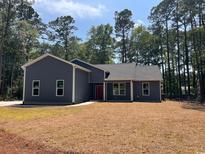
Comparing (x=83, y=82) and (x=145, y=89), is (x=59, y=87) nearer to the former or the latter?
(x=83, y=82)

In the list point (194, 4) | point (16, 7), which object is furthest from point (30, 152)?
point (194, 4)

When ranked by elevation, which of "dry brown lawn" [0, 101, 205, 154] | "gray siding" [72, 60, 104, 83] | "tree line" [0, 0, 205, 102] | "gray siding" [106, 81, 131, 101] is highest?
"tree line" [0, 0, 205, 102]

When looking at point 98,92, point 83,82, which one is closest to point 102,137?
point 83,82

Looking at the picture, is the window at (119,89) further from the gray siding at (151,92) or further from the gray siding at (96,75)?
the gray siding at (96,75)

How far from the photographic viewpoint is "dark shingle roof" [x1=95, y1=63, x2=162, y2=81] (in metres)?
25.5

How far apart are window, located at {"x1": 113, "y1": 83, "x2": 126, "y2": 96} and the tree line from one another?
1037 centimetres

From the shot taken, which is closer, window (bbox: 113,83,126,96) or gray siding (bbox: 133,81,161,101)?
gray siding (bbox: 133,81,161,101)

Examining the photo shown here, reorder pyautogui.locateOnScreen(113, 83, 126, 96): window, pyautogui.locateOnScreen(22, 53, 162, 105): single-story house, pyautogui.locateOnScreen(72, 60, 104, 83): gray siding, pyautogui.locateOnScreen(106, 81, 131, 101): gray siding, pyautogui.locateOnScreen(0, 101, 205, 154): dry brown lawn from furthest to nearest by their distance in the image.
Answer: pyautogui.locateOnScreen(72, 60, 104, 83): gray siding, pyautogui.locateOnScreen(113, 83, 126, 96): window, pyautogui.locateOnScreen(106, 81, 131, 101): gray siding, pyautogui.locateOnScreen(22, 53, 162, 105): single-story house, pyautogui.locateOnScreen(0, 101, 205, 154): dry brown lawn

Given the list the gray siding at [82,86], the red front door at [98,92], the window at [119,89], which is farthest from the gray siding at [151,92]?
the gray siding at [82,86]

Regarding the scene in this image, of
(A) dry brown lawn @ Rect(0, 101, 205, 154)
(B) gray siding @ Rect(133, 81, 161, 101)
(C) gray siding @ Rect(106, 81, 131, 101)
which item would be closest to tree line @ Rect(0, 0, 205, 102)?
(B) gray siding @ Rect(133, 81, 161, 101)

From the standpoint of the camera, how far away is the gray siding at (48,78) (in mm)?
20672

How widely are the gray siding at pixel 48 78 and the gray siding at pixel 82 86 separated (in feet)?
3.74

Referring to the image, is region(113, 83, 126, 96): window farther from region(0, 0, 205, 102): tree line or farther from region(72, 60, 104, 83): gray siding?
region(0, 0, 205, 102): tree line

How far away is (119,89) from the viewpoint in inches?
1015
